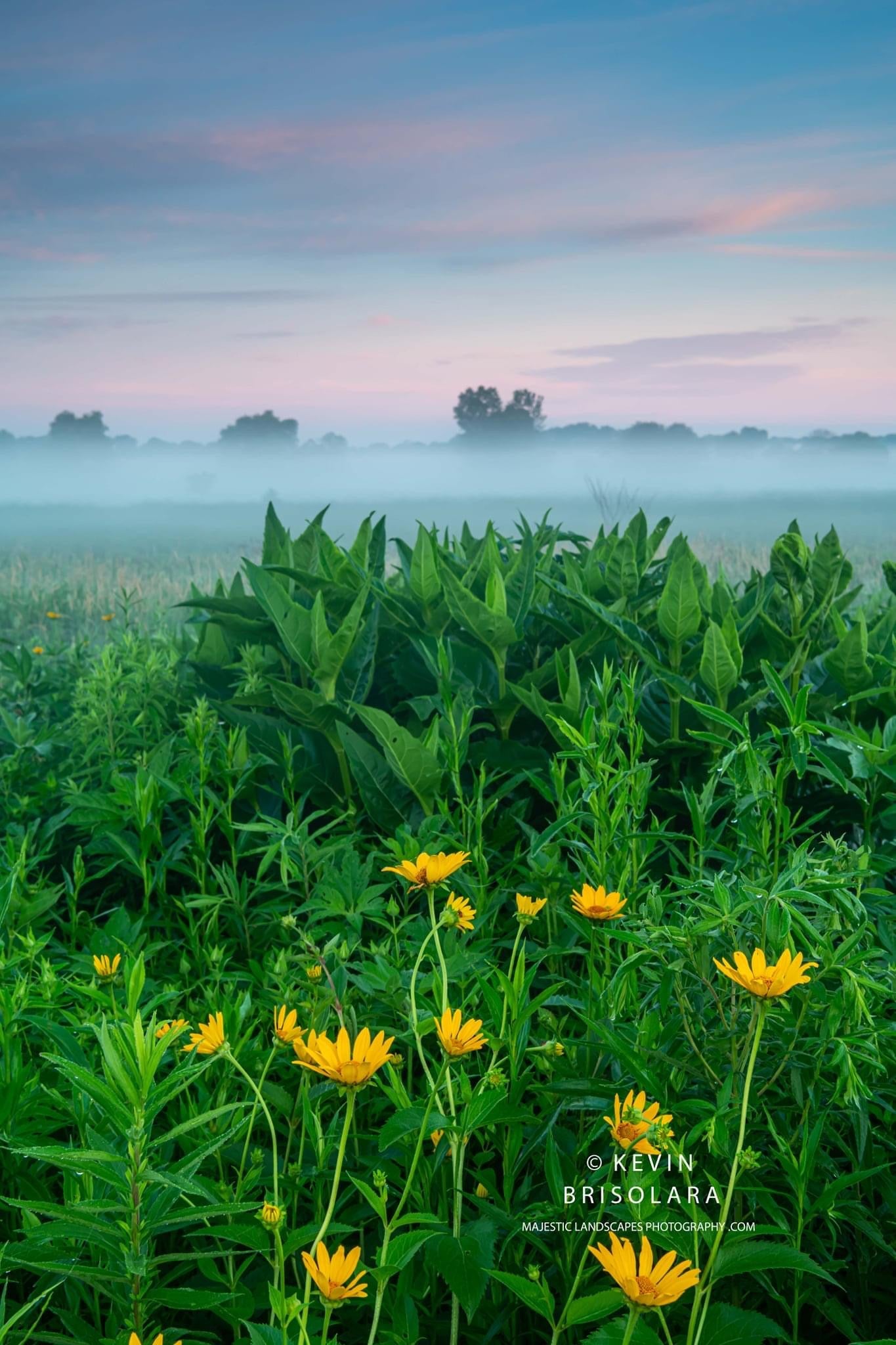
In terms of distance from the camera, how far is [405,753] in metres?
2.21

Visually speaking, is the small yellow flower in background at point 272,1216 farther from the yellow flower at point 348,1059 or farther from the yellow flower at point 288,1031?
the yellow flower at point 288,1031

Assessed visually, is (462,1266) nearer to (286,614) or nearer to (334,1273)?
(334,1273)

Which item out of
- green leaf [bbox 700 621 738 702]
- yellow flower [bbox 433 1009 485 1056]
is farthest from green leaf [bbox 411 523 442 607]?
yellow flower [bbox 433 1009 485 1056]

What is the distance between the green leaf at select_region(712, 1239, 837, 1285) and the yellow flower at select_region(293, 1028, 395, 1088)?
1.16 ft

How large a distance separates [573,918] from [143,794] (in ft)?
3.10

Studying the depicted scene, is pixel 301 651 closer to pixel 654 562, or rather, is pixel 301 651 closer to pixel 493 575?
pixel 493 575

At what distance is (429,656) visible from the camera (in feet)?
7.92

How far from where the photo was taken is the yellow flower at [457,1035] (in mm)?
1042

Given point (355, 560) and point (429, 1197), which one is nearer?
point (429, 1197)

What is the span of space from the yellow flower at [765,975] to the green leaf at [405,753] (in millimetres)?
1222

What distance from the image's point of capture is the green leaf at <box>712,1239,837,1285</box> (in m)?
0.97

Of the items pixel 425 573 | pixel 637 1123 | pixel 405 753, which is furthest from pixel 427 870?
pixel 425 573

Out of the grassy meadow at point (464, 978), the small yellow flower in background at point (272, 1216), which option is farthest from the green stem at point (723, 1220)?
the small yellow flower in background at point (272, 1216)

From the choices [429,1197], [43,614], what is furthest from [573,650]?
[43,614]
